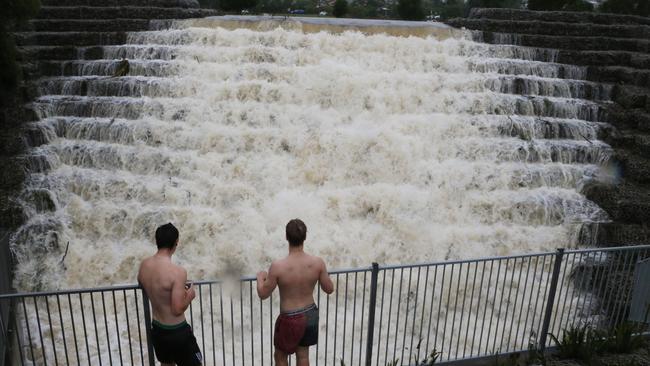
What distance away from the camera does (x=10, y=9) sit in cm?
846

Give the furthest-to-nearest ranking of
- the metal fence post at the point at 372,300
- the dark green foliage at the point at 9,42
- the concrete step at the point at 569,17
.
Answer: the concrete step at the point at 569,17 → the dark green foliage at the point at 9,42 → the metal fence post at the point at 372,300

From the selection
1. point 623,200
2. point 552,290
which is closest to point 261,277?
point 552,290

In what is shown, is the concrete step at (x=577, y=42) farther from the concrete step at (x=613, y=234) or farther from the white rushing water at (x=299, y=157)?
the concrete step at (x=613, y=234)

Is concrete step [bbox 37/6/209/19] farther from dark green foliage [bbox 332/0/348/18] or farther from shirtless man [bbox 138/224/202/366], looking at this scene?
dark green foliage [bbox 332/0/348/18]

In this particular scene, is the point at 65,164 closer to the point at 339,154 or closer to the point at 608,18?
the point at 339,154

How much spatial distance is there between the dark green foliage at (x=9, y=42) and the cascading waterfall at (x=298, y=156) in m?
0.63

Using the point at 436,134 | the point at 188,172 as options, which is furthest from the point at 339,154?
the point at 188,172

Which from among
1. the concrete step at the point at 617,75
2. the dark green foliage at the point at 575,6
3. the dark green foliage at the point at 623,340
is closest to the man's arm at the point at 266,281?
the dark green foliage at the point at 623,340

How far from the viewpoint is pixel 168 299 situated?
3.56 m

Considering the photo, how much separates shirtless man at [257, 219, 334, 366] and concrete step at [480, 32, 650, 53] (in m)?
12.2

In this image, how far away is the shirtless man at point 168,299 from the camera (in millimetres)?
3512

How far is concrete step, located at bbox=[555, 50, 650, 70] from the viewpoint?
12727mm

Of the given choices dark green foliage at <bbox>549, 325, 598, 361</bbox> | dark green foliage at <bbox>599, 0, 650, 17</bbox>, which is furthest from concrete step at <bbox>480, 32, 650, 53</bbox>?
dark green foliage at <bbox>599, 0, 650, 17</bbox>

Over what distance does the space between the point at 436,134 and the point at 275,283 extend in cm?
701
